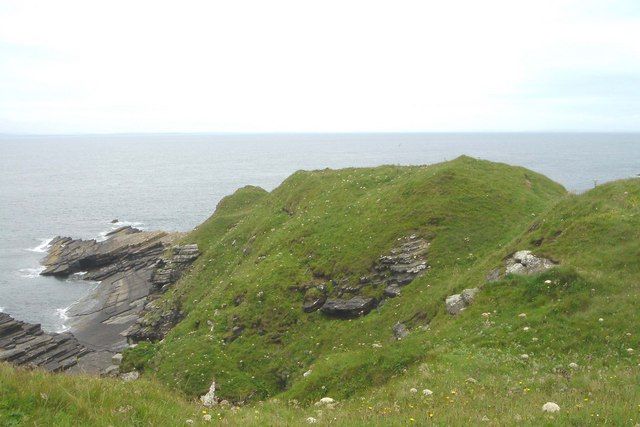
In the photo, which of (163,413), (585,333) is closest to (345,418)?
(163,413)

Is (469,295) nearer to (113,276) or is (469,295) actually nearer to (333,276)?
(333,276)

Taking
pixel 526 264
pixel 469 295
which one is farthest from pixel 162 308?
pixel 526 264

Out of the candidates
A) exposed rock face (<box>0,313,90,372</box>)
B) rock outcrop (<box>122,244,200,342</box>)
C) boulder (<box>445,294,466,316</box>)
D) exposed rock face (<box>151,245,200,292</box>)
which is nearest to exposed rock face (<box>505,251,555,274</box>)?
boulder (<box>445,294,466,316</box>)

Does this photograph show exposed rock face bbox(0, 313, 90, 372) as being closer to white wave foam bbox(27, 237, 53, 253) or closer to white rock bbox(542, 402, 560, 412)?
white rock bbox(542, 402, 560, 412)

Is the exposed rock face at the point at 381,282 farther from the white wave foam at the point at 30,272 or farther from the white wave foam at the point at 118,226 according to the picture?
the white wave foam at the point at 118,226

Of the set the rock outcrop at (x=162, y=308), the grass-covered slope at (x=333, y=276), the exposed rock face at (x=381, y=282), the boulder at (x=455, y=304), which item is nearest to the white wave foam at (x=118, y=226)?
the rock outcrop at (x=162, y=308)

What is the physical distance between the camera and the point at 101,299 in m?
66.9

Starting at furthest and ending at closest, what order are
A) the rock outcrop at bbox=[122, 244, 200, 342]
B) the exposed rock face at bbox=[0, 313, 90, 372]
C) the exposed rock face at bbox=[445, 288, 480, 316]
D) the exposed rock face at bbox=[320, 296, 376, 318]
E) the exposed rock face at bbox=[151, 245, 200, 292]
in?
the exposed rock face at bbox=[151, 245, 200, 292] → the exposed rock face at bbox=[0, 313, 90, 372] → the rock outcrop at bbox=[122, 244, 200, 342] → the exposed rock face at bbox=[320, 296, 376, 318] → the exposed rock face at bbox=[445, 288, 480, 316]

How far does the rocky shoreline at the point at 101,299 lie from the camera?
47625mm

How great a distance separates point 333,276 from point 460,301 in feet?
40.2

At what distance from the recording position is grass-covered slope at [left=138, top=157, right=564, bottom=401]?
2827 centimetres

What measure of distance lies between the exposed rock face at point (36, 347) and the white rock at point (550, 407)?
43969mm

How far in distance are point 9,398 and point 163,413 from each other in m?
3.56

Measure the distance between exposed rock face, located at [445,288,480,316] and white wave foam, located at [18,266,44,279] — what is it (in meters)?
73.3
